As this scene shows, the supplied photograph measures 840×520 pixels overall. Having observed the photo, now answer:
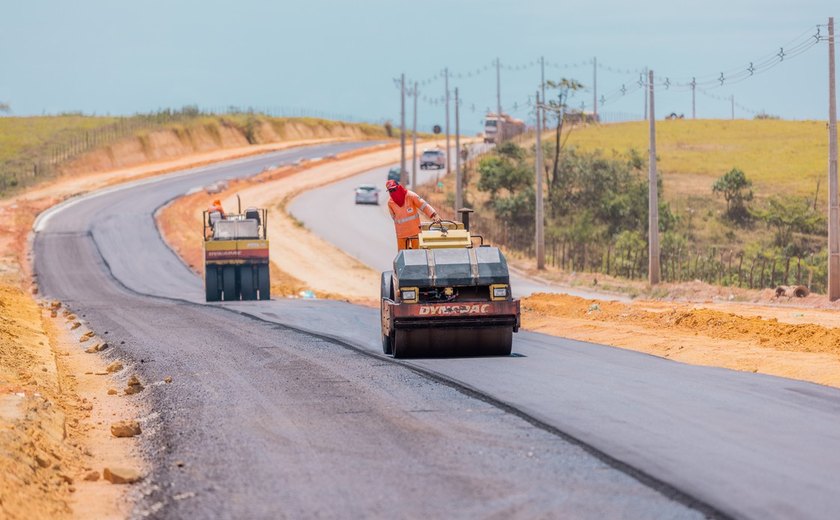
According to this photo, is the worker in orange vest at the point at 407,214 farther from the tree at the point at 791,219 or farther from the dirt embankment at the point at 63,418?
the tree at the point at 791,219

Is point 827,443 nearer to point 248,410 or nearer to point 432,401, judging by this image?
point 432,401

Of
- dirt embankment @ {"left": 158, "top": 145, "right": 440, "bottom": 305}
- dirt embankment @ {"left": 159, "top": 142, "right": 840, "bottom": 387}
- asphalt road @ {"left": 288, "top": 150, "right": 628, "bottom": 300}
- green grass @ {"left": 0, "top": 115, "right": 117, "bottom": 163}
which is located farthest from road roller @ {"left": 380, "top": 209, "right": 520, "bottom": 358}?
green grass @ {"left": 0, "top": 115, "right": 117, "bottom": 163}

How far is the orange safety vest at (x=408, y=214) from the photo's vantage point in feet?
68.8

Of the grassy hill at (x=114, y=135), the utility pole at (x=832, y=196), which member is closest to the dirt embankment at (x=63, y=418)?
the utility pole at (x=832, y=196)

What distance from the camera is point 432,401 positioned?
602 inches

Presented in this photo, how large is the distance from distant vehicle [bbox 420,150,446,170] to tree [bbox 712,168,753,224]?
31840 mm

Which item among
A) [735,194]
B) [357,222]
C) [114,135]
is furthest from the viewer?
[114,135]

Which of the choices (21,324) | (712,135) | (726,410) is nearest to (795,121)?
(712,135)

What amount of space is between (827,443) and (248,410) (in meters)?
7.08

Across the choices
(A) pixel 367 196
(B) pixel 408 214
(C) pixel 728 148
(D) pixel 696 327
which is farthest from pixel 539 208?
(C) pixel 728 148

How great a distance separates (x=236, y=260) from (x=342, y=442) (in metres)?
30.8

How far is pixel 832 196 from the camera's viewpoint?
35031mm

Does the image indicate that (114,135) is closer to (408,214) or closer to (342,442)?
(408,214)

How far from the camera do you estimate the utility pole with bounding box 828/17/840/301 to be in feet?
114
